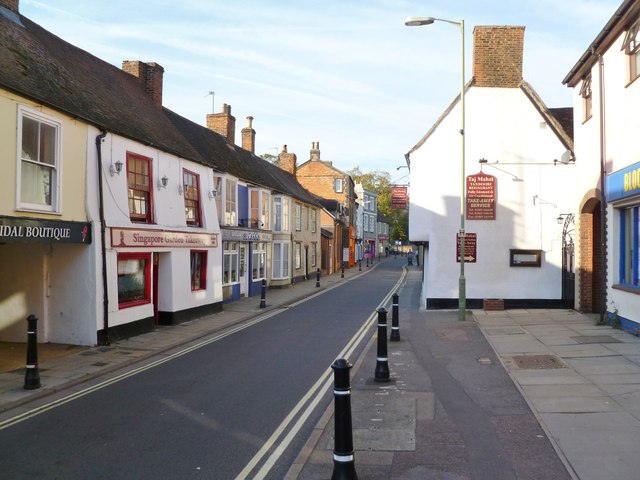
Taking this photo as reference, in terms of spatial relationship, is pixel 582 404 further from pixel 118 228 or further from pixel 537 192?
pixel 537 192

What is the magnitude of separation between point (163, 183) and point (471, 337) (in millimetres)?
9565

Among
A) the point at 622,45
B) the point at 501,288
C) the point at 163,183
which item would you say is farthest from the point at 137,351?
the point at 622,45

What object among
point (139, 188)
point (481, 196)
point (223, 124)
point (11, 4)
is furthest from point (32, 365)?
point (223, 124)

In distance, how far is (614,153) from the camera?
537 inches

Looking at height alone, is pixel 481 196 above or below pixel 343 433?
above

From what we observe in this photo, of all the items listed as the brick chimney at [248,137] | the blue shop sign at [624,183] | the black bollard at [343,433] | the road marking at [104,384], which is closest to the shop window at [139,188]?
the road marking at [104,384]

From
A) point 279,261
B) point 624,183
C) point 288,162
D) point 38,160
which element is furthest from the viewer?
point 288,162

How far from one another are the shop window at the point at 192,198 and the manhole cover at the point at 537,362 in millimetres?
11311

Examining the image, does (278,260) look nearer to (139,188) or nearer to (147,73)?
(147,73)

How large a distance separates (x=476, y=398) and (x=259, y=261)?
21.3 metres

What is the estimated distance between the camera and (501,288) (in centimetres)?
1862

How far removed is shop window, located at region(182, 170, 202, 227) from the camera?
59.2 ft

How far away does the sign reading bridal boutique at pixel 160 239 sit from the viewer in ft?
45.0

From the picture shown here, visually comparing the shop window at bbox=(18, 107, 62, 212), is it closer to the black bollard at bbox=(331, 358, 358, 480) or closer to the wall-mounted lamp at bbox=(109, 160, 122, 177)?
the wall-mounted lamp at bbox=(109, 160, 122, 177)
